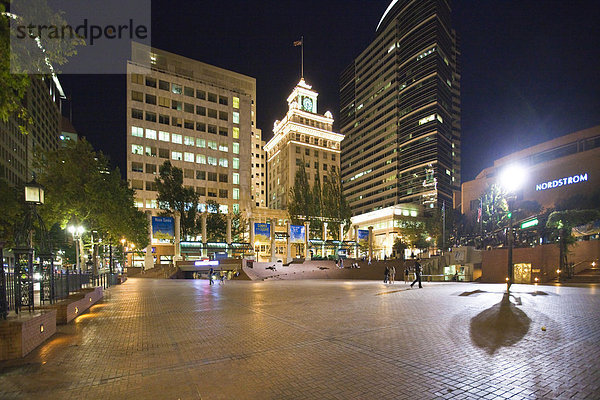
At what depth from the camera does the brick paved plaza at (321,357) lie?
5.05 meters

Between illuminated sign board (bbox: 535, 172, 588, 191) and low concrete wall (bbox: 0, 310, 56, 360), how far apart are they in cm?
6443

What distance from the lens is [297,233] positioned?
4969 cm

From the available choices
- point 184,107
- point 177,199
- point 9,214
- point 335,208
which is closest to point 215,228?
point 177,199

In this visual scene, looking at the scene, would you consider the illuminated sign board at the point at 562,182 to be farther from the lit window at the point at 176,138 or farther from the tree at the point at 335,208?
the lit window at the point at 176,138

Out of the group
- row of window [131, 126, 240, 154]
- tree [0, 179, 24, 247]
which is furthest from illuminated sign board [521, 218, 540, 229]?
row of window [131, 126, 240, 154]

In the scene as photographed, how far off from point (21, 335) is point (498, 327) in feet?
37.6

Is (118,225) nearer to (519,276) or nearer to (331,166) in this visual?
(519,276)

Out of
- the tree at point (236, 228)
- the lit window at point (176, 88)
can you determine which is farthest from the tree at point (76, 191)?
the lit window at point (176, 88)

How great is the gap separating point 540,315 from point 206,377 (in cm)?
1064

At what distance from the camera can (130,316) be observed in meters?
12.0

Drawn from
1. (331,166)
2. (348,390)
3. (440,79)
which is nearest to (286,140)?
(331,166)

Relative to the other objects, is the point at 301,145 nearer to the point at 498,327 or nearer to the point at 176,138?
the point at 176,138

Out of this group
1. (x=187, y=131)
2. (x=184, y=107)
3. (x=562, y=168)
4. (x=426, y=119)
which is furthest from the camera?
(x=426, y=119)

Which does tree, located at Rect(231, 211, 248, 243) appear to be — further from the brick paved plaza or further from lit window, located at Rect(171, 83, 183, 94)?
the brick paved plaza
